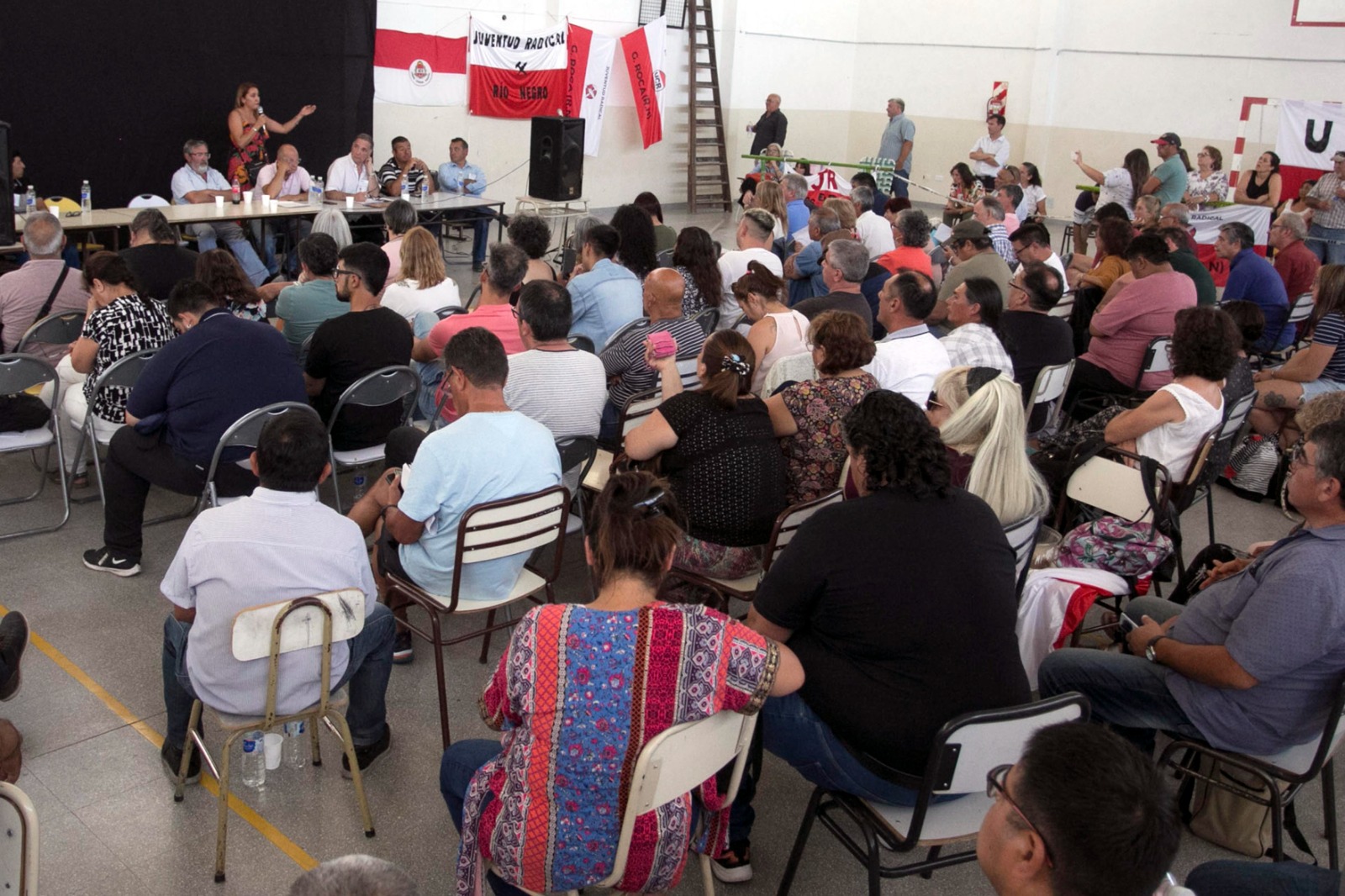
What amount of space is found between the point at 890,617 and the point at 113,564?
9.31ft

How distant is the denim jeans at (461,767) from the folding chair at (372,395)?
170 centimetres

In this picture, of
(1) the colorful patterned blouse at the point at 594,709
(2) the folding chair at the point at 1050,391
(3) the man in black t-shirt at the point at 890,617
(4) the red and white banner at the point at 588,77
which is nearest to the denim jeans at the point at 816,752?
(3) the man in black t-shirt at the point at 890,617

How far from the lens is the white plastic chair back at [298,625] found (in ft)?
7.37

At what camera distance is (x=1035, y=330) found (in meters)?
4.84

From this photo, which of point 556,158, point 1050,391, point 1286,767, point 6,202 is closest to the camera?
point 1286,767

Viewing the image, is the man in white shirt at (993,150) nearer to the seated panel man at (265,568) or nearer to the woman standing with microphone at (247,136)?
the woman standing with microphone at (247,136)

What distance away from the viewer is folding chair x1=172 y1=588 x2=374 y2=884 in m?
2.26

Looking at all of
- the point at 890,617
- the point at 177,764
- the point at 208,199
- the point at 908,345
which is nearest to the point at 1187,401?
the point at 908,345

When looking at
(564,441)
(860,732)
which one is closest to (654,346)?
(564,441)

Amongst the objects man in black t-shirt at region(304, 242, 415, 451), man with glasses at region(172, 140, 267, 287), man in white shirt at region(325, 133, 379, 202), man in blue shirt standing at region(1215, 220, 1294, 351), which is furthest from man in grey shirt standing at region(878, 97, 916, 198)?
man in black t-shirt at region(304, 242, 415, 451)

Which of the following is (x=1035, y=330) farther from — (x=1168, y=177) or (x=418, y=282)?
(x=1168, y=177)

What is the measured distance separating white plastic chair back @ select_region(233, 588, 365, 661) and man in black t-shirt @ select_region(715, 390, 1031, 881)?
871 mm

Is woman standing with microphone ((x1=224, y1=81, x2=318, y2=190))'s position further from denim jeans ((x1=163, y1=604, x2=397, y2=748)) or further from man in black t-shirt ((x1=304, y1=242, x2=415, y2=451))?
denim jeans ((x1=163, y1=604, x2=397, y2=748))

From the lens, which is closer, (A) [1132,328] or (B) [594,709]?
(B) [594,709]
